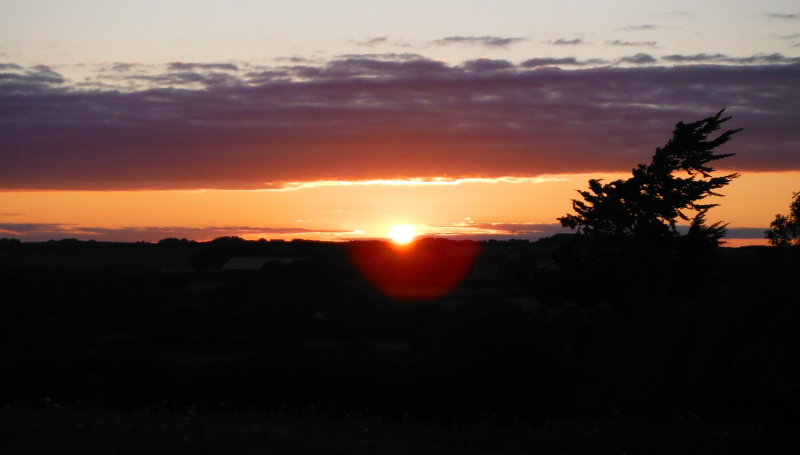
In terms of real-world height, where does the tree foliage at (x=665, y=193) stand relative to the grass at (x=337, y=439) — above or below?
above

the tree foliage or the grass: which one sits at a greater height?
the tree foliage

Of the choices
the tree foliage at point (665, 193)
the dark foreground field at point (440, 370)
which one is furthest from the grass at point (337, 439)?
the tree foliage at point (665, 193)

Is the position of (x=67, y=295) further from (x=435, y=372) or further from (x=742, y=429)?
(x=742, y=429)

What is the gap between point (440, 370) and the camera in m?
22.1

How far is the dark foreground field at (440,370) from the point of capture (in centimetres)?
925

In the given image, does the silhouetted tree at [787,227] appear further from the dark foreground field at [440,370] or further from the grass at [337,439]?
the grass at [337,439]

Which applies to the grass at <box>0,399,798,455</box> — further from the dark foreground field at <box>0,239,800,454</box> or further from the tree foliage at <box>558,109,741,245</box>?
the tree foliage at <box>558,109,741,245</box>

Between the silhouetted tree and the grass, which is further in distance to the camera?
the silhouetted tree

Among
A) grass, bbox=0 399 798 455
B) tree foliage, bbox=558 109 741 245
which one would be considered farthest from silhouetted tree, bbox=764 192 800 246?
grass, bbox=0 399 798 455

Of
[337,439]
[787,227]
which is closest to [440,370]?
[337,439]

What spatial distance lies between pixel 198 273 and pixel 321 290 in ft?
51.5

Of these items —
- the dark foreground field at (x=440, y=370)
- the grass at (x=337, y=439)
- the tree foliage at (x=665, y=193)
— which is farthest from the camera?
the tree foliage at (x=665, y=193)

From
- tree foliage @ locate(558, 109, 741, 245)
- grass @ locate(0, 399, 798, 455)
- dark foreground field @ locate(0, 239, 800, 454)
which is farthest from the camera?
tree foliage @ locate(558, 109, 741, 245)

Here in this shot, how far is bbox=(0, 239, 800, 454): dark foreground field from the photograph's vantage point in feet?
30.3
